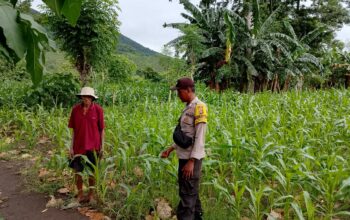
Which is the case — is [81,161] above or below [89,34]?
below

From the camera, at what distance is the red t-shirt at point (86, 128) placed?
4152mm

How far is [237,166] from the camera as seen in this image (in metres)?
4.09

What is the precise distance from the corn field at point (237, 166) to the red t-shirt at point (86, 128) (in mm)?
341

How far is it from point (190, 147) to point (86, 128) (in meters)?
1.55

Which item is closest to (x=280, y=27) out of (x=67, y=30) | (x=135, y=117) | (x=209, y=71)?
(x=209, y=71)

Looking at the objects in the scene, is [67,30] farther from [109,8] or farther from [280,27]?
[280,27]

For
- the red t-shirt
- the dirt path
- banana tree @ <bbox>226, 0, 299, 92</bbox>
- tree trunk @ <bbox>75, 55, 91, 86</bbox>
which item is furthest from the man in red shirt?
banana tree @ <bbox>226, 0, 299, 92</bbox>

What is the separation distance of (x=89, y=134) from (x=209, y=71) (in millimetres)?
12109

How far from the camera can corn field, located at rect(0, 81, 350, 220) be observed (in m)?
3.47

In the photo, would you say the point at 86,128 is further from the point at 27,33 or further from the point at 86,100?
the point at 27,33

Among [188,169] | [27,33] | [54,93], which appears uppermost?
[27,33]

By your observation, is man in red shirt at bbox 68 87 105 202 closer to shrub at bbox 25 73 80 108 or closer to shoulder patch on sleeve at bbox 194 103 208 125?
shoulder patch on sleeve at bbox 194 103 208 125

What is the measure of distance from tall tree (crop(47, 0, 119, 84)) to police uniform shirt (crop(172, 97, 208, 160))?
25.2 ft

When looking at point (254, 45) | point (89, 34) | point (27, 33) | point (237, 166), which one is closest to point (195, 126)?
point (237, 166)
